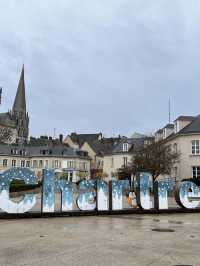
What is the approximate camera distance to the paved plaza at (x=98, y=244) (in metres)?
8.05

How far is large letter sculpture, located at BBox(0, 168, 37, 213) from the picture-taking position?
16406 mm

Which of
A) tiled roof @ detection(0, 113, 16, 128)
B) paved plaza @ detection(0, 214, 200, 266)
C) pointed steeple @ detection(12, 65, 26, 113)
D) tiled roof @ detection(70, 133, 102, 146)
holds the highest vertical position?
pointed steeple @ detection(12, 65, 26, 113)

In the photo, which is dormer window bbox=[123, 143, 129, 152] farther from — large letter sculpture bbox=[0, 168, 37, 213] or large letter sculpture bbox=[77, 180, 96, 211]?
large letter sculpture bbox=[0, 168, 37, 213]

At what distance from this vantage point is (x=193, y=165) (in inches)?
1843

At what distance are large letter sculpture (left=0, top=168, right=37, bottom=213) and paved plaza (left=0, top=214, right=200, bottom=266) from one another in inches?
88.1

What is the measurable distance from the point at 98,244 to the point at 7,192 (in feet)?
25.1

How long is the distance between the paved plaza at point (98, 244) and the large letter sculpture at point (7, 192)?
224 centimetres

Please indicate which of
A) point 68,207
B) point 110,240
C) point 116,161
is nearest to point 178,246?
point 110,240

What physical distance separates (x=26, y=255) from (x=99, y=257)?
1.82 m

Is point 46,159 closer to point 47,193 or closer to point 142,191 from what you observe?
point 142,191

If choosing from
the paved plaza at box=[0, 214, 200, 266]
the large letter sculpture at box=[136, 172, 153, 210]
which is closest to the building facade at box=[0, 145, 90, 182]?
the large letter sculpture at box=[136, 172, 153, 210]

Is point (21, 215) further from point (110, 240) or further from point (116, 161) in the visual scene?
point (116, 161)

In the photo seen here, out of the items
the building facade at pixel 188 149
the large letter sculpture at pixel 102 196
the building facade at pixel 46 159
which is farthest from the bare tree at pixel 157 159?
the building facade at pixel 46 159

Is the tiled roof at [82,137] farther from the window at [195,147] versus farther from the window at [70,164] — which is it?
the window at [195,147]
